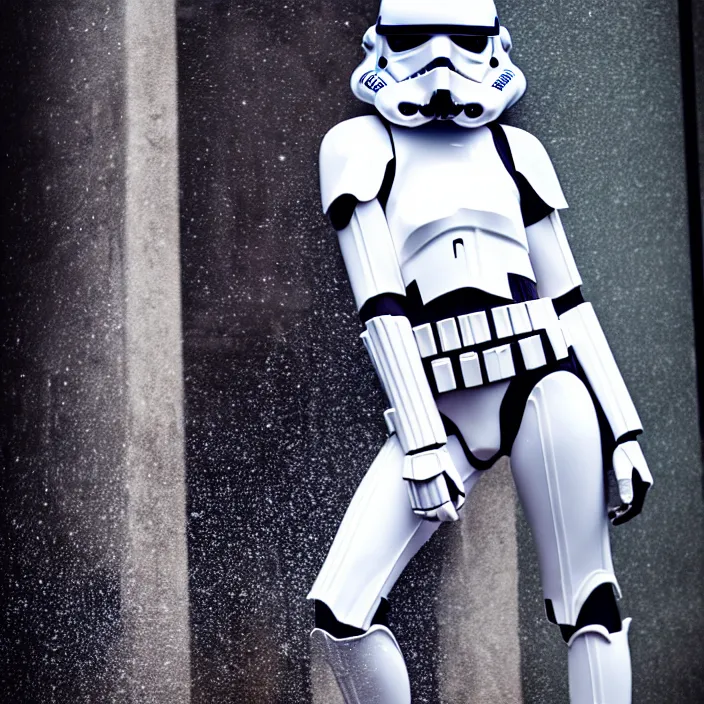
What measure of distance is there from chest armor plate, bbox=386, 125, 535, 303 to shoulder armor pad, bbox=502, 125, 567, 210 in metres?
0.08

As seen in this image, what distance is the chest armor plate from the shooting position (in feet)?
8.36

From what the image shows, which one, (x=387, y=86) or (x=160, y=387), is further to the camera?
(x=160, y=387)

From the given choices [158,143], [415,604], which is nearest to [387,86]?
[158,143]

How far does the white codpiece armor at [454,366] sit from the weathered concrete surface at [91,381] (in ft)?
2.29

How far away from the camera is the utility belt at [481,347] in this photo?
8.27 feet

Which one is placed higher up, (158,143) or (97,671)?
(158,143)

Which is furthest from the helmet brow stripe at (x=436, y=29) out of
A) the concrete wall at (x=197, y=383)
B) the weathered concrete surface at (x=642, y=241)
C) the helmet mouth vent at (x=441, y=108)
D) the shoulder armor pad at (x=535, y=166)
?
the weathered concrete surface at (x=642, y=241)

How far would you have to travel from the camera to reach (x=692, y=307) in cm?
363

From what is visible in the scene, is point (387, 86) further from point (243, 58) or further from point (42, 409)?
point (42, 409)

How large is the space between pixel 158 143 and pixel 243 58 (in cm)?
37

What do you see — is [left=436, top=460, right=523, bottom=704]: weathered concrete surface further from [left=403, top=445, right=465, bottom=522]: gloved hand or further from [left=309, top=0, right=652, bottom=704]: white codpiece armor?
[left=403, top=445, right=465, bottom=522]: gloved hand

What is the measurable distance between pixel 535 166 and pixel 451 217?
1.14 feet

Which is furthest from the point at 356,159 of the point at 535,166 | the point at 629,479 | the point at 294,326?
the point at 629,479

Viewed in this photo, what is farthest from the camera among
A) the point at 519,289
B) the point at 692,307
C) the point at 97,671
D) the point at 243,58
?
the point at 692,307
